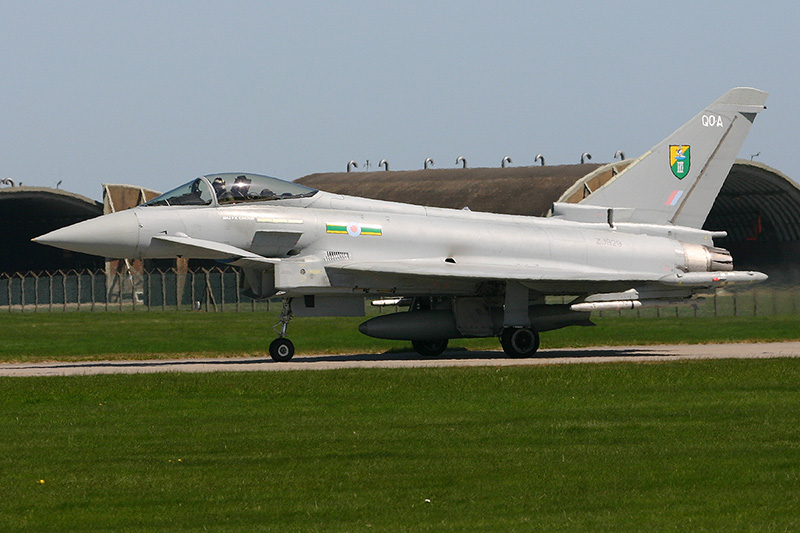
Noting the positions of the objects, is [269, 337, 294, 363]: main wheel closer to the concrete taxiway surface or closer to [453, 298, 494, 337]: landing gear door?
the concrete taxiway surface

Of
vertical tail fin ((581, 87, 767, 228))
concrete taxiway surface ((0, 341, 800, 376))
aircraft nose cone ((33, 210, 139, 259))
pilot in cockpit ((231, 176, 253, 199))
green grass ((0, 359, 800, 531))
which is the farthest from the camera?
vertical tail fin ((581, 87, 767, 228))

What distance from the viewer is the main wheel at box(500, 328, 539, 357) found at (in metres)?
21.6

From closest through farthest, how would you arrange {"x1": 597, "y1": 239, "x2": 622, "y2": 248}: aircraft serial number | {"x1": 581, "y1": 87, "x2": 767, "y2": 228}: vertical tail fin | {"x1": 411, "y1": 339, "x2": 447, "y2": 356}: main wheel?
{"x1": 597, "y1": 239, "x2": 622, "y2": 248}: aircraft serial number
{"x1": 411, "y1": 339, "x2": 447, "y2": 356}: main wheel
{"x1": 581, "y1": 87, "x2": 767, "y2": 228}: vertical tail fin

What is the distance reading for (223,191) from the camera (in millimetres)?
20703

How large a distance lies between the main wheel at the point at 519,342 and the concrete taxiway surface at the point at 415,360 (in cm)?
21

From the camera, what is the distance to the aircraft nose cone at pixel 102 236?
19766 millimetres

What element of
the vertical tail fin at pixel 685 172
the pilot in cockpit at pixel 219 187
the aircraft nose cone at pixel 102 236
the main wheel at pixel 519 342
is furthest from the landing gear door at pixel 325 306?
the vertical tail fin at pixel 685 172

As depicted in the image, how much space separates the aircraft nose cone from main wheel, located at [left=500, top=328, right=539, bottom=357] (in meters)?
7.15

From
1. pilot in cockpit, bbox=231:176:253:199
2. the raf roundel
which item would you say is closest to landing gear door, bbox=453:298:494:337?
the raf roundel

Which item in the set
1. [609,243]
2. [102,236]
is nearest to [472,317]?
[609,243]

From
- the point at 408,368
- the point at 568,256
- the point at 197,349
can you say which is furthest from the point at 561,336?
the point at 408,368

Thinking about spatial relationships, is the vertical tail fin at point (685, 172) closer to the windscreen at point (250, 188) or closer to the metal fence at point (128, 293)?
the windscreen at point (250, 188)

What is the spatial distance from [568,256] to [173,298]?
25805 millimetres

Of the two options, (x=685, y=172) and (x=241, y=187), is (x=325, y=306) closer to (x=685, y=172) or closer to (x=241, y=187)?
(x=241, y=187)
